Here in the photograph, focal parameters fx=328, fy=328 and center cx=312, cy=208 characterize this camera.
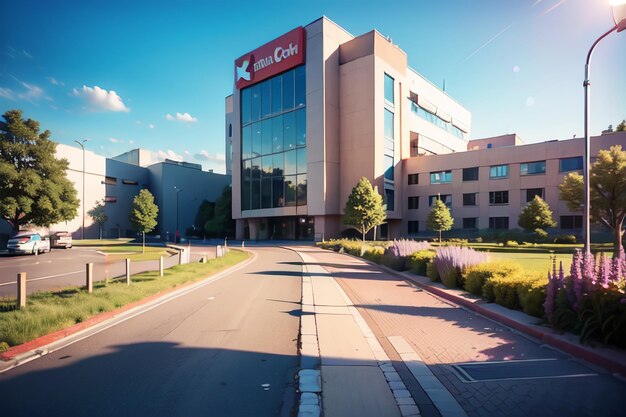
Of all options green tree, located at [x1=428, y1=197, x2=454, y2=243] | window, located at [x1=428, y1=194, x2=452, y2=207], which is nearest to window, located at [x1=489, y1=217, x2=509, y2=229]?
window, located at [x1=428, y1=194, x2=452, y2=207]

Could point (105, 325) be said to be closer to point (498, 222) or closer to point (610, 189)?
point (610, 189)

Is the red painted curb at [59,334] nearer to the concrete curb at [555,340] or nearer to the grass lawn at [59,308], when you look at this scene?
the grass lawn at [59,308]

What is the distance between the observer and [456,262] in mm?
10531

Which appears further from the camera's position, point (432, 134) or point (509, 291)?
point (432, 134)

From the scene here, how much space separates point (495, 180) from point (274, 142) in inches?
1206

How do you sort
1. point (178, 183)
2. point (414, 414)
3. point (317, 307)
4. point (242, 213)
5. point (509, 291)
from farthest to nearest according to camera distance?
1. point (178, 183)
2. point (242, 213)
3. point (317, 307)
4. point (509, 291)
5. point (414, 414)

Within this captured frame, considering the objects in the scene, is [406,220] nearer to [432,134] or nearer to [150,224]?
[432,134]

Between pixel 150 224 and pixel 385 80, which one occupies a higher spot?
pixel 385 80

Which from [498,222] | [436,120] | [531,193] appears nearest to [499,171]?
[531,193]

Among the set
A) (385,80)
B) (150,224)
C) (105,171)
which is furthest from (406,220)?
(105,171)

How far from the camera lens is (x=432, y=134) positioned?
59062 millimetres

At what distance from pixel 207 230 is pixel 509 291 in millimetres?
60782

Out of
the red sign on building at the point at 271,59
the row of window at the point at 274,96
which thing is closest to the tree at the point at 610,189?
the row of window at the point at 274,96

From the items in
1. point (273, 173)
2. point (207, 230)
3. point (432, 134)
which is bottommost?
point (207, 230)
